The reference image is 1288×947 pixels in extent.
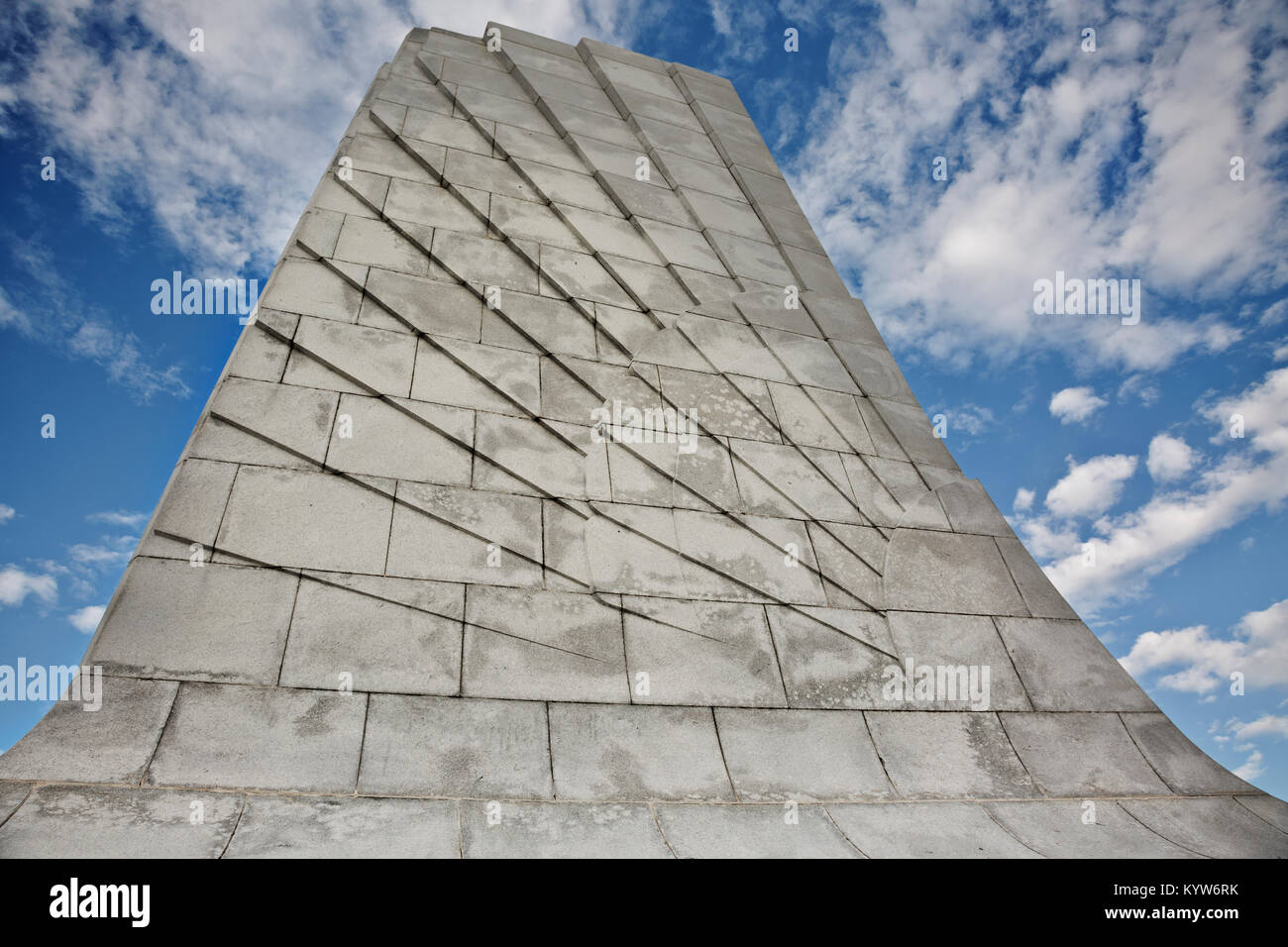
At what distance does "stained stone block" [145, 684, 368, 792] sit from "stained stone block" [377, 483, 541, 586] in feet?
3.99

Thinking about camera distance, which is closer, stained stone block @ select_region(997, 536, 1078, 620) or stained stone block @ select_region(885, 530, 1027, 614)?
stained stone block @ select_region(885, 530, 1027, 614)

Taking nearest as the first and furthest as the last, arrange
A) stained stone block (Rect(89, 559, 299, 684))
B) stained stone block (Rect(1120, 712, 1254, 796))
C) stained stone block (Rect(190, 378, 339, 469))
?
stained stone block (Rect(89, 559, 299, 684)), stained stone block (Rect(190, 378, 339, 469)), stained stone block (Rect(1120, 712, 1254, 796))

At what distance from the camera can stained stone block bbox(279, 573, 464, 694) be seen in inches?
219

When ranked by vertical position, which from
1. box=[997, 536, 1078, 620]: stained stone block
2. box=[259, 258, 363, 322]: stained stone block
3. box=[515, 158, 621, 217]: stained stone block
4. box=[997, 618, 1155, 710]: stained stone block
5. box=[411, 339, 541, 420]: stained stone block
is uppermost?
box=[515, 158, 621, 217]: stained stone block

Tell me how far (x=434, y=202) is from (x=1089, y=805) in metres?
8.69

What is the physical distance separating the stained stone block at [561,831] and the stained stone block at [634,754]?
0.58ft

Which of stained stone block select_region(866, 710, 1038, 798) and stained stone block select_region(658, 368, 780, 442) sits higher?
stained stone block select_region(658, 368, 780, 442)

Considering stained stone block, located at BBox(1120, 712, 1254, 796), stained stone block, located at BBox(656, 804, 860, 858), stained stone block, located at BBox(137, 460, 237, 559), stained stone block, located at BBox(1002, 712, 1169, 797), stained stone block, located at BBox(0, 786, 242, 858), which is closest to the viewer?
stained stone block, located at BBox(0, 786, 242, 858)

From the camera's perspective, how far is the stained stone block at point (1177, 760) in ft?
22.5

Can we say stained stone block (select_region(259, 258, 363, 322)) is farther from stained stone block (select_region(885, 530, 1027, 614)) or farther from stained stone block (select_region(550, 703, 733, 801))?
stained stone block (select_region(885, 530, 1027, 614))

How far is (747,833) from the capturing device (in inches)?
209

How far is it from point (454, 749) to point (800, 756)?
2611 millimetres

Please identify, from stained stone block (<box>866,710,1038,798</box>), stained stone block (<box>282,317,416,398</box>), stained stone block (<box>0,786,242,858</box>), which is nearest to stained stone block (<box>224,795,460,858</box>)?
stained stone block (<box>0,786,242,858</box>)

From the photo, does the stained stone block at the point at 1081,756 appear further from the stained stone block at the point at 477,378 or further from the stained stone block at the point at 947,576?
the stained stone block at the point at 477,378
